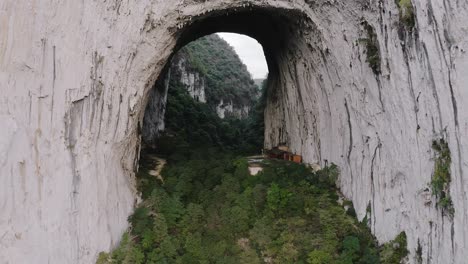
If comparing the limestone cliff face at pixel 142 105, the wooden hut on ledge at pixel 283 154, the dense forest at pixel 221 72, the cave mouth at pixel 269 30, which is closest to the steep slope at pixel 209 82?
the dense forest at pixel 221 72

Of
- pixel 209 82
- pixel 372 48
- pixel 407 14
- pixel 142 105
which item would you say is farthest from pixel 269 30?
pixel 209 82

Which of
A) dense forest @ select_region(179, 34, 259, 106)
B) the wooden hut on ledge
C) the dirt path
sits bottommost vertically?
the dirt path

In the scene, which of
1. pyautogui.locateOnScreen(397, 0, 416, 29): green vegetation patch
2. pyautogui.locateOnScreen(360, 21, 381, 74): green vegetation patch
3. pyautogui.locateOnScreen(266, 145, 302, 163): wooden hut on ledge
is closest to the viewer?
pyautogui.locateOnScreen(397, 0, 416, 29): green vegetation patch

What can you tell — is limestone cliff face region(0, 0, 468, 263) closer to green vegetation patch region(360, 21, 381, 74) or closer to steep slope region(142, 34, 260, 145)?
green vegetation patch region(360, 21, 381, 74)

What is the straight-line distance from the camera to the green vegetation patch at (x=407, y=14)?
10.0 metres

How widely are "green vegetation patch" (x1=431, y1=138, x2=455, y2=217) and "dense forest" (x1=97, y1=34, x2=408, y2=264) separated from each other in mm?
2046

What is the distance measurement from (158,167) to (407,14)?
462 inches

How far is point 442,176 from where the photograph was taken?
9117 mm

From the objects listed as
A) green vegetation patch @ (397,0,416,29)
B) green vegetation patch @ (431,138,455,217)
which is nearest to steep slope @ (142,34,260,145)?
green vegetation patch @ (397,0,416,29)

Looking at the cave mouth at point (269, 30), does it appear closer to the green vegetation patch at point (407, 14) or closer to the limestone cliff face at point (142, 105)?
the limestone cliff face at point (142, 105)

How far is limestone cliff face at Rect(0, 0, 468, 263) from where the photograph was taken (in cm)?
933

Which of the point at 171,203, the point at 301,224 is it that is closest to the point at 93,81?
the point at 171,203

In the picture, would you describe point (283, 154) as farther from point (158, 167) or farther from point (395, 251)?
point (395, 251)

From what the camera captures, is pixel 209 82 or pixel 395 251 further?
pixel 209 82
